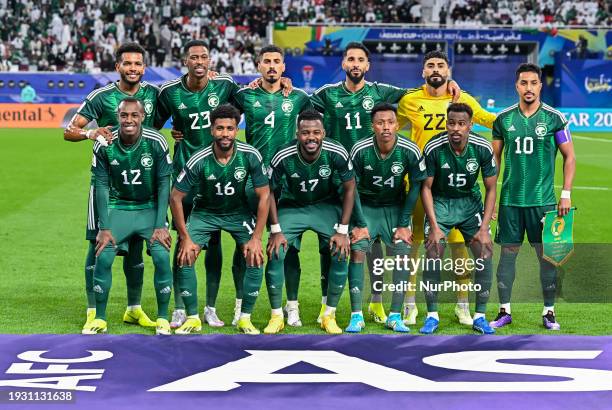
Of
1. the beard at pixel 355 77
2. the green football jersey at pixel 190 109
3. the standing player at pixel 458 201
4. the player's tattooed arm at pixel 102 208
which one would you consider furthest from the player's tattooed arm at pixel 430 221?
the player's tattooed arm at pixel 102 208

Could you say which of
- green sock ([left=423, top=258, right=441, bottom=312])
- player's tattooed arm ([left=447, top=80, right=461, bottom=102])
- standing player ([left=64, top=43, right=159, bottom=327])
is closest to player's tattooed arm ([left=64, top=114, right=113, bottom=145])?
standing player ([left=64, top=43, right=159, bottom=327])

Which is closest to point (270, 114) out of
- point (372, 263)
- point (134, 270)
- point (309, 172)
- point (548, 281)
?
point (309, 172)

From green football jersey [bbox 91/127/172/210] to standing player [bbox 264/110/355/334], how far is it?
0.92m

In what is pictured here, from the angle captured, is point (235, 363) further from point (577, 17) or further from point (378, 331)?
point (577, 17)

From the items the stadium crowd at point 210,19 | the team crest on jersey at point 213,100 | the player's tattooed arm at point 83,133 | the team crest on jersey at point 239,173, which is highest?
the stadium crowd at point 210,19

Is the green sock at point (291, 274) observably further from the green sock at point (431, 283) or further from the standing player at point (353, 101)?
the green sock at point (431, 283)

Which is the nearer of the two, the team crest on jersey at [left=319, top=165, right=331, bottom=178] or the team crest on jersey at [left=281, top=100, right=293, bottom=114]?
the team crest on jersey at [left=319, top=165, right=331, bottom=178]

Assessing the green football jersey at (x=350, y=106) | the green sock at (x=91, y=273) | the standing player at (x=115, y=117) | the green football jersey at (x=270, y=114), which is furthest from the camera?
the green football jersey at (x=350, y=106)

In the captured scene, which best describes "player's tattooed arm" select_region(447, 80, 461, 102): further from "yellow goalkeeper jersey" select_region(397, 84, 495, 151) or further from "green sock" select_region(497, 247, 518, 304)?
"green sock" select_region(497, 247, 518, 304)

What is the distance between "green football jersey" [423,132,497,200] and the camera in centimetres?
749

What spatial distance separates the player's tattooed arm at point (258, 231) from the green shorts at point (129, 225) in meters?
0.72

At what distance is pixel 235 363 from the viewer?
6414mm

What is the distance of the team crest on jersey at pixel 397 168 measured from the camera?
7.50 metres

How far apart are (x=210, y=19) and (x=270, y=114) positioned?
3178 cm
